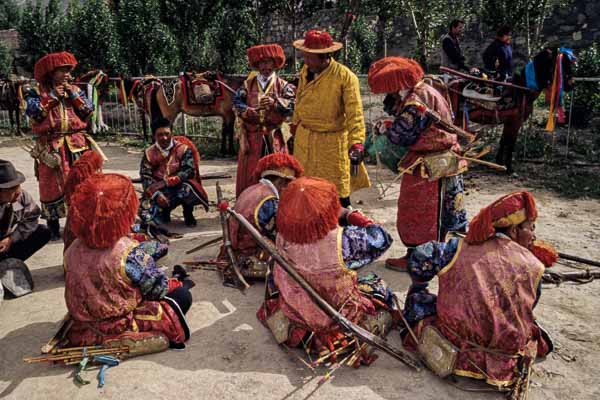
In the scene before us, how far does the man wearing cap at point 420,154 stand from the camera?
4.16 metres

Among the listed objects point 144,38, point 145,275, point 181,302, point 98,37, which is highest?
point 98,37

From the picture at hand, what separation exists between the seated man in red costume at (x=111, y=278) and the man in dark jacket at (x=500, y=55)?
744 centimetres

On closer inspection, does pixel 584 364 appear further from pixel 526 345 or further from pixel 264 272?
pixel 264 272

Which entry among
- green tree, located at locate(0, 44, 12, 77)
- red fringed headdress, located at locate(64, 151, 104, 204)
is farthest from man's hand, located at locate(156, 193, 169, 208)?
green tree, located at locate(0, 44, 12, 77)

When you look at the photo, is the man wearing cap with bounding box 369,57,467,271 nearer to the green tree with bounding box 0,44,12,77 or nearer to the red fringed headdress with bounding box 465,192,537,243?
the red fringed headdress with bounding box 465,192,537,243

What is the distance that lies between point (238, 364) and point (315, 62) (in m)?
2.81

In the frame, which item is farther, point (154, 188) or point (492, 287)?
point (154, 188)

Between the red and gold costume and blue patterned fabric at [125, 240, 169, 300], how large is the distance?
2797 mm

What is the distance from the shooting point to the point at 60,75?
17.3 feet

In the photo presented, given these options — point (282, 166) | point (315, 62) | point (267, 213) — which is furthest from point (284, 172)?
point (315, 62)

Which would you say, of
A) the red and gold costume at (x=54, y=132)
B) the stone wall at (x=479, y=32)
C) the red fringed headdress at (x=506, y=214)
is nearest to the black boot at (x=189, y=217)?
the red and gold costume at (x=54, y=132)

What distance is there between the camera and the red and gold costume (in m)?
5.30

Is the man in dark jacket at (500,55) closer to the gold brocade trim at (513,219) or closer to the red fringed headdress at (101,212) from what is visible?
the gold brocade trim at (513,219)

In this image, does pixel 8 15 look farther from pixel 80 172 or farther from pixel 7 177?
pixel 80 172
